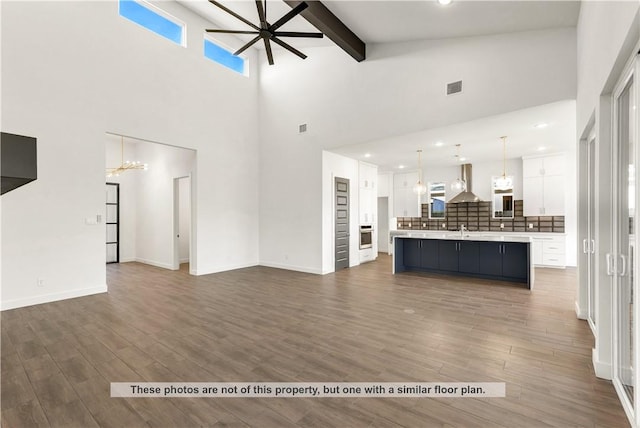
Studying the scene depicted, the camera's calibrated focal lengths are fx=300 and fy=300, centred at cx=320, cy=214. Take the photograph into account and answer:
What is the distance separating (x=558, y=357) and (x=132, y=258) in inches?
399

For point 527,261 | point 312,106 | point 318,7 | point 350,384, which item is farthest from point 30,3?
point 527,261

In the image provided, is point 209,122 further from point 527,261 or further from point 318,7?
point 527,261

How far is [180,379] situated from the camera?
8.16 feet

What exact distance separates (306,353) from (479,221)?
25.2ft

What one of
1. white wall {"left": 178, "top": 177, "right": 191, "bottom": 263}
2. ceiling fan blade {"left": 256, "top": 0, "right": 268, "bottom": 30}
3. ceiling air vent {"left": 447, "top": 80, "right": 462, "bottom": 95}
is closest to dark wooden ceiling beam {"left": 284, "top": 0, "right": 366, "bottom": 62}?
ceiling fan blade {"left": 256, "top": 0, "right": 268, "bottom": 30}

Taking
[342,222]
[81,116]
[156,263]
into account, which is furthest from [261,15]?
[156,263]

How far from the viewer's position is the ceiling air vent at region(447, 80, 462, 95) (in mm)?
4918

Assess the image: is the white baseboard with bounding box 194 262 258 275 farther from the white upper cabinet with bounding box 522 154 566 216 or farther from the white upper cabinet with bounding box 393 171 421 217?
the white upper cabinet with bounding box 522 154 566 216

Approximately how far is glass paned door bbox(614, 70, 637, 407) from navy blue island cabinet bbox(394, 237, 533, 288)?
11.1ft

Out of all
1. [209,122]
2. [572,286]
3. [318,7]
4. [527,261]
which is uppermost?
[318,7]

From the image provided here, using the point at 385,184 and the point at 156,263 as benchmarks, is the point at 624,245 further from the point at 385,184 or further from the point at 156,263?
the point at 156,263

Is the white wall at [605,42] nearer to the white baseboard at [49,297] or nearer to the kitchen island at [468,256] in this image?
the kitchen island at [468,256]

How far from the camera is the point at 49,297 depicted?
15.6ft

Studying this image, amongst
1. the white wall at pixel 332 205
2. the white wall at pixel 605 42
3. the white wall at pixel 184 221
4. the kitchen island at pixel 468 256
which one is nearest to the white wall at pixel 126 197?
the white wall at pixel 184 221
